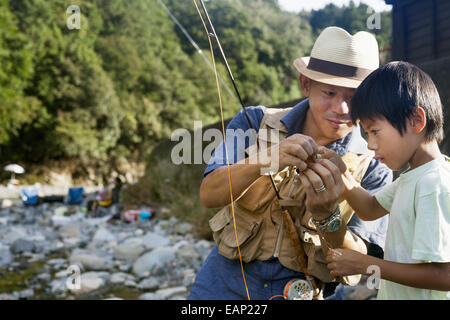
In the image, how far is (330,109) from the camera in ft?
6.01

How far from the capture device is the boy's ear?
4.31 ft

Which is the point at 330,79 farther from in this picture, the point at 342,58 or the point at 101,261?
the point at 101,261

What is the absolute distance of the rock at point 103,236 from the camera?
739 cm

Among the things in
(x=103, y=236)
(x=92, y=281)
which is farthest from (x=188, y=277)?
(x=103, y=236)

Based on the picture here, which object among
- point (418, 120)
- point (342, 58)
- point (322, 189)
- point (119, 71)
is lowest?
point (322, 189)

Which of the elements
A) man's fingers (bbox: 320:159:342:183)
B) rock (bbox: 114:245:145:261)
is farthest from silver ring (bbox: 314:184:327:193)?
rock (bbox: 114:245:145:261)

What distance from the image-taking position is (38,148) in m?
24.6

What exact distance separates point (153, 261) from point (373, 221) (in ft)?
13.6

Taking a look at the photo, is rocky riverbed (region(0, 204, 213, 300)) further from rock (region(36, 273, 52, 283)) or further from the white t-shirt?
the white t-shirt

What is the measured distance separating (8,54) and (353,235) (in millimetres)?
24299

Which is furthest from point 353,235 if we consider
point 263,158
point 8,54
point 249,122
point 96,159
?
point 96,159

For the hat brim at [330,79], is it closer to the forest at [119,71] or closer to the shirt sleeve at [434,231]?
the shirt sleeve at [434,231]

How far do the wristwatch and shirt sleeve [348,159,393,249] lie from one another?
0.99 feet

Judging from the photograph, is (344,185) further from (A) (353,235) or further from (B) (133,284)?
(B) (133,284)
